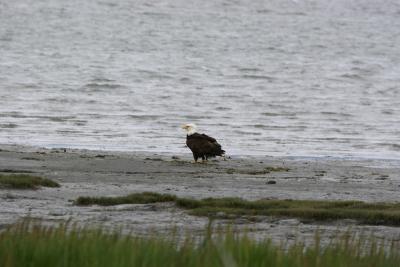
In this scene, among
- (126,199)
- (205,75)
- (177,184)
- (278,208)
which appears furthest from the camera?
(205,75)

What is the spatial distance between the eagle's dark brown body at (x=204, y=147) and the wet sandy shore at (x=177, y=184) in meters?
0.22

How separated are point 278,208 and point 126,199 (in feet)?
5.97

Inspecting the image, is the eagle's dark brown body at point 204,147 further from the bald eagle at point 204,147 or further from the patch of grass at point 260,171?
the patch of grass at point 260,171

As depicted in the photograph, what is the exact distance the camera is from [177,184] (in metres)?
18.0

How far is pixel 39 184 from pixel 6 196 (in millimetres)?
1319

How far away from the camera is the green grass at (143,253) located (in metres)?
8.03

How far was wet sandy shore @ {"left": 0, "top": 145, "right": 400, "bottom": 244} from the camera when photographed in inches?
521

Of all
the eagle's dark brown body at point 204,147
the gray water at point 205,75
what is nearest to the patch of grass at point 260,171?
the eagle's dark brown body at point 204,147

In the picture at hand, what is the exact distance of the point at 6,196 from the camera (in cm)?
1477

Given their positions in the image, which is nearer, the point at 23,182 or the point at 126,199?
the point at 126,199

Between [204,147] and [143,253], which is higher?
[204,147]

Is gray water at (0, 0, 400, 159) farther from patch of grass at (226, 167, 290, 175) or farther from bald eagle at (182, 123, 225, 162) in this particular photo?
patch of grass at (226, 167, 290, 175)

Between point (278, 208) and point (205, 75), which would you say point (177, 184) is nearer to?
point (278, 208)

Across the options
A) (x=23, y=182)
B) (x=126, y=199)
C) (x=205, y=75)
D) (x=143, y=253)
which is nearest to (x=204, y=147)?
(x=23, y=182)
